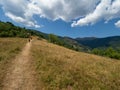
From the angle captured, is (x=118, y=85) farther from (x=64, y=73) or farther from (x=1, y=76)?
(x=1, y=76)

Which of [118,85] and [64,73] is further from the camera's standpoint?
[64,73]

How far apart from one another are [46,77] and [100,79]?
4997 mm

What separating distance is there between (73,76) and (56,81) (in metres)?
2.36

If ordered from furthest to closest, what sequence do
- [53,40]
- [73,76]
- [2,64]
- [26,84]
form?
[53,40] → [2,64] → [73,76] → [26,84]

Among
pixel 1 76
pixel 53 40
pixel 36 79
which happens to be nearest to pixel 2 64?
pixel 1 76

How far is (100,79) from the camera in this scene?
1688 cm

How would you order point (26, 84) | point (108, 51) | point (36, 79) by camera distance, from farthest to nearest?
point (108, 51) < point (36, 79) < point (26, 84)

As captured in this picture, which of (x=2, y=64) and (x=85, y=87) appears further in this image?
(x=2, y=64)

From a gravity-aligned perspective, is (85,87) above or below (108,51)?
above

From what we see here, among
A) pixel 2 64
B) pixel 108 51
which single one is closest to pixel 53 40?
pixel 108 51

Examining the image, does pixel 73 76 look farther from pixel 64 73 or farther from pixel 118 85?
pixel 118 85

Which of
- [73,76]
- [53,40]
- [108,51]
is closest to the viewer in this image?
[73,76]

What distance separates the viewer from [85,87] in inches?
559

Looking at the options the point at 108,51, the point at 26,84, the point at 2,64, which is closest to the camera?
the point at 26,84
